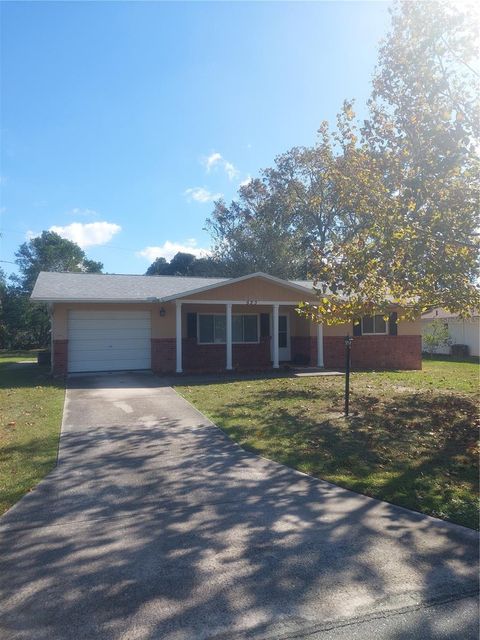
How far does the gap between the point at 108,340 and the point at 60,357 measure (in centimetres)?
163

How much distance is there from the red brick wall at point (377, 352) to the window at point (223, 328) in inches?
113

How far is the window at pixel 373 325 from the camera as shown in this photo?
20.1 metres

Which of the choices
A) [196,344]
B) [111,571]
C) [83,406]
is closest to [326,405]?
[83,406]

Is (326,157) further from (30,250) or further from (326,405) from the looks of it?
(30,250)

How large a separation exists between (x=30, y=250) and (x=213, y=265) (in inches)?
1004

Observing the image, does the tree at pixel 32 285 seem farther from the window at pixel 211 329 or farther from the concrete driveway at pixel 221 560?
the concrete driveway at pixel 221 560

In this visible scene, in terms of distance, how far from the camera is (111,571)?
3.67m

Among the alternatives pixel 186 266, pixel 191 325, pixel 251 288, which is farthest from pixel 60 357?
pixel 186 266

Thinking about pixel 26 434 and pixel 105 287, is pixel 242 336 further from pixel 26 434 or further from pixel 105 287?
pixel 26 434

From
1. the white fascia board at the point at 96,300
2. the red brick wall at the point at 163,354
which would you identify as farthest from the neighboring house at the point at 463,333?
the white fascia board at the point at 96,300

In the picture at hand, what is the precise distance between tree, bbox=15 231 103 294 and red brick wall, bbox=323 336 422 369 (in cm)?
3708

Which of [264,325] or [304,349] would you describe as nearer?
[264,325]

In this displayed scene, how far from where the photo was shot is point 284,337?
20703 mm

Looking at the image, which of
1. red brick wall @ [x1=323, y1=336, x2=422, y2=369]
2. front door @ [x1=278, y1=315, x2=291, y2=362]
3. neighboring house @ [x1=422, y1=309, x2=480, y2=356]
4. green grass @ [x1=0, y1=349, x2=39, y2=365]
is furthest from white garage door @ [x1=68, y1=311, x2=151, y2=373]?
neighboring house @ [x1=422, y1=309, x2=480, y2=356]
